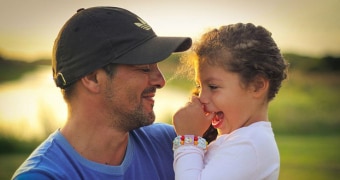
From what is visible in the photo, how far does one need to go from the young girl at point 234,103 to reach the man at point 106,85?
0.13 metres

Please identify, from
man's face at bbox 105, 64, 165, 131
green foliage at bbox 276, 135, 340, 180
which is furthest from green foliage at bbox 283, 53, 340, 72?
man's face at bbox 105, 64, 165, 131

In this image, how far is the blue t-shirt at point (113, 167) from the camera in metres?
1.81

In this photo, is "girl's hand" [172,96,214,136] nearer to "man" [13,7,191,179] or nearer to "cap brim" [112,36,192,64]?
"man" [13,7,191,179]

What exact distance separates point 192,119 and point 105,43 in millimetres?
413

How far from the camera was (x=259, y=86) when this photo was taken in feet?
6.79

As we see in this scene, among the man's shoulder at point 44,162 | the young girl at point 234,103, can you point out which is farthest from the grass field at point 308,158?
the man's shoulder at point 44,162

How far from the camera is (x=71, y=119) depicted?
2.07 m

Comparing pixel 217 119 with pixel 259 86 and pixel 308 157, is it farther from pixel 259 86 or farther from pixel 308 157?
pixel 308 157

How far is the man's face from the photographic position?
2029 mm

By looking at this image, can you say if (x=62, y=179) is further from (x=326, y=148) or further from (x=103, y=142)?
(x=326, y=148)

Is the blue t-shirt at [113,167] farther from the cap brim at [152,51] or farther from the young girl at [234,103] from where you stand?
the cap brim at [152,51]

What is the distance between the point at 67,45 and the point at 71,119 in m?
0.27

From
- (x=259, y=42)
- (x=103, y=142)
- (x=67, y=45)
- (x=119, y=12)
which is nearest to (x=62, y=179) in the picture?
(x=103, y=142)

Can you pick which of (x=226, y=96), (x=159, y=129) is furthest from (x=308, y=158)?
(x=226, y=96)
